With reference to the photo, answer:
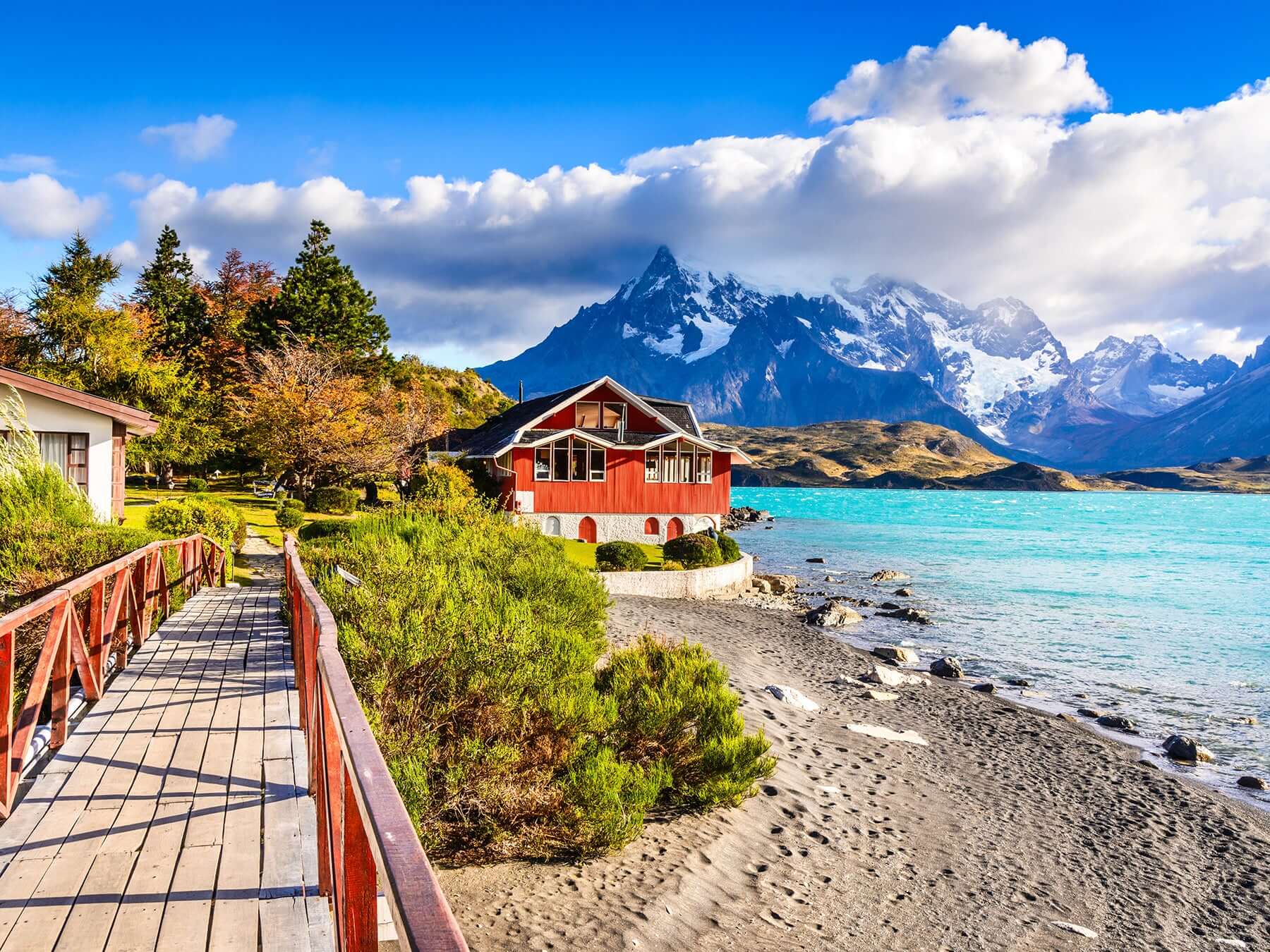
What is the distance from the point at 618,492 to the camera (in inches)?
1572

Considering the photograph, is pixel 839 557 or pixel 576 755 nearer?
pixel 576 755

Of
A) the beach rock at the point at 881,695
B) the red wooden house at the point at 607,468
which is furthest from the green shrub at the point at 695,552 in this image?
the beach rock at the point at 881,695

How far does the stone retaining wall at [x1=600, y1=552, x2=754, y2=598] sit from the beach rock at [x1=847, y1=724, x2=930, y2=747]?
12.1 metres

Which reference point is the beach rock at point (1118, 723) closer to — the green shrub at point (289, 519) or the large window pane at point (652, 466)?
the large window pane at point (652, 466)

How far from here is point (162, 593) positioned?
12.2 m

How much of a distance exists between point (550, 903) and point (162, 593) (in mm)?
8442

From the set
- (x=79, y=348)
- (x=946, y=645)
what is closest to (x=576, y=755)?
(x=946, y=645)

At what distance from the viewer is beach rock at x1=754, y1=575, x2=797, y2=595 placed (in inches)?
1328

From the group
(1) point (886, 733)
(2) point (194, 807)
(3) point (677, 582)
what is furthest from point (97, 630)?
(3) point (677, 582)

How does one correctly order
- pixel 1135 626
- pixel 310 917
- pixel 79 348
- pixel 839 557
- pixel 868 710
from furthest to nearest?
pixel 839 557
pixel 79 348
pixel 1135 626
pixel 868 710
pixel 310 917

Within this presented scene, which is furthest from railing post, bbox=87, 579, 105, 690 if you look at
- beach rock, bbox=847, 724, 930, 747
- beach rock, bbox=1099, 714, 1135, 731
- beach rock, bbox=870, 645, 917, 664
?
beach rock, bbox=870, 645, 917, 664

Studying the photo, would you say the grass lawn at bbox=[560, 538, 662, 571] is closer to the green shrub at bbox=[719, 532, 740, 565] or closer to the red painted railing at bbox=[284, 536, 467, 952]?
the green shrub at bbox=[719, 532, 740, 565]

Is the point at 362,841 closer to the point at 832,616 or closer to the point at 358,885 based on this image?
the point at 358,885

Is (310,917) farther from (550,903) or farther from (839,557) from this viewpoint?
(839,557)
